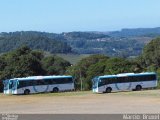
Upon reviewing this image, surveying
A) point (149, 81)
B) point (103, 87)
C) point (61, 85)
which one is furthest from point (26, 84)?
point (149, 81)

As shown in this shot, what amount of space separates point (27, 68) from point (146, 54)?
35.3m

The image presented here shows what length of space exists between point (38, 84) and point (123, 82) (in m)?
12.3

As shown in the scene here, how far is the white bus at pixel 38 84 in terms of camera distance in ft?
224

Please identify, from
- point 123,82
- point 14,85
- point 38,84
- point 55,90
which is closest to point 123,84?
point 123,82

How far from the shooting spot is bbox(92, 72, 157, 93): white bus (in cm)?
6532

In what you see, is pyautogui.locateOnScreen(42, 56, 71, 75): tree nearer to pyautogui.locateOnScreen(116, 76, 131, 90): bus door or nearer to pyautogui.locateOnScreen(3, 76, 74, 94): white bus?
pyautogui.locateOnScreen(3, 76, 74, 94): white bus

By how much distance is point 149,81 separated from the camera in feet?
221

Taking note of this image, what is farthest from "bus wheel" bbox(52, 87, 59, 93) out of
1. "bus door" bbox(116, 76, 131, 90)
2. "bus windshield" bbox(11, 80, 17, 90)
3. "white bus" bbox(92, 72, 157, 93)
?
"bus door" bbox(116, 76, 131, 90)

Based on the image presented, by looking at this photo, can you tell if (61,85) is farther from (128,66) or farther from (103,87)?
(128,66)

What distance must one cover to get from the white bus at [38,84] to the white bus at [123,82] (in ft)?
19.3

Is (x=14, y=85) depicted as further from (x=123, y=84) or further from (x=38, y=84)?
(x=123, y=84)

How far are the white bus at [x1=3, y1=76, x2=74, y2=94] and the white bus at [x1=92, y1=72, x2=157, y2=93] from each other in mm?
5887

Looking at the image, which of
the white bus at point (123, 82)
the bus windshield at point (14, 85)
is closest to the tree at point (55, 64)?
the bus windshield at point (14, 85)

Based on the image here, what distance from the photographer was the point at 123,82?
66.1 metres
